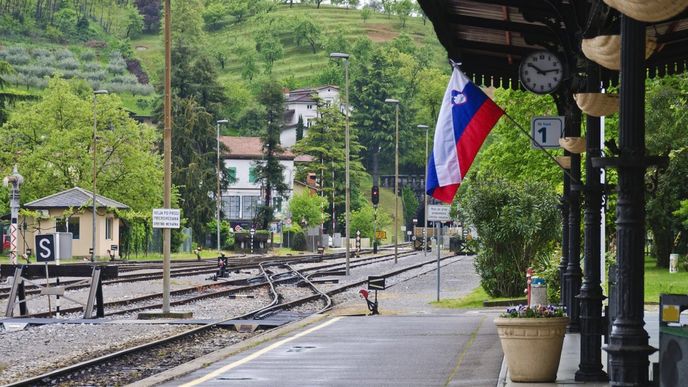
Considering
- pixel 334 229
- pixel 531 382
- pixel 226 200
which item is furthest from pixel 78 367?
pixel 226 200

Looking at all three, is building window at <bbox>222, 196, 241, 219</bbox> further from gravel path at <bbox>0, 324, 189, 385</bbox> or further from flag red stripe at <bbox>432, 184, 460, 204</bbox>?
flag red stripe at <bbox>432, 184, 460, 204</bbox>

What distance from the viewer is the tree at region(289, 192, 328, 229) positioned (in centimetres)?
12050

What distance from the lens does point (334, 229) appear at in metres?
134

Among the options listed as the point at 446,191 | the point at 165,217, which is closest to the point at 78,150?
the point at 165,217

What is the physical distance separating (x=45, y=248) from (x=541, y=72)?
13.8 m

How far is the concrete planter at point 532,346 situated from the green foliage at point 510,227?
2141 centimetres

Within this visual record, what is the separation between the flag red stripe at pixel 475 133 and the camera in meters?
18.2

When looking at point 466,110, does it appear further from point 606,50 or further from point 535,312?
point 606,50

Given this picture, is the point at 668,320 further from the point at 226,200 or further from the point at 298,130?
the point at 298,130

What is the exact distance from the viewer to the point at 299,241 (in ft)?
378

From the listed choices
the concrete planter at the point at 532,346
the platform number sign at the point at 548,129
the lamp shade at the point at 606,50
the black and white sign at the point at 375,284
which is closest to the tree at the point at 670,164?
the black and white sign at the point at 375,284

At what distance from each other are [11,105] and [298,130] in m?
92.2

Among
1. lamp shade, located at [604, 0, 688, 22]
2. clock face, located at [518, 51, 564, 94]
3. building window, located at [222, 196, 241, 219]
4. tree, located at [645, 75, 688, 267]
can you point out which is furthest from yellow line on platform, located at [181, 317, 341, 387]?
building window, located at [222, 196, 241, 219]

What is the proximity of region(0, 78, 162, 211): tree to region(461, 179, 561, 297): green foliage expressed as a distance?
5018cm
